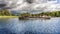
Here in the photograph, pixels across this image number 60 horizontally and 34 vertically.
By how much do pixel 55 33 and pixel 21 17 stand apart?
64 cm

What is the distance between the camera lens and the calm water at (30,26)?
239cm

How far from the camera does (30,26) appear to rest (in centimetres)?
242

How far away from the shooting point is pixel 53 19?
2420 millimetres

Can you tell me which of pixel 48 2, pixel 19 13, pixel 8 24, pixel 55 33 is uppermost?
pixel 48 2

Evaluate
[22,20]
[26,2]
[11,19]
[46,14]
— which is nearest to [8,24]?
[11,19]

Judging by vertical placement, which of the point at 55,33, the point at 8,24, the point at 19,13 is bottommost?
the point at 55,33

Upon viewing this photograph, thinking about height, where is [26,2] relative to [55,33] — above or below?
above

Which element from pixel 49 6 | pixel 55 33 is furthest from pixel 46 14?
pixel 55 33

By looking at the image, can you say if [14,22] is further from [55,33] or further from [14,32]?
[55,33]

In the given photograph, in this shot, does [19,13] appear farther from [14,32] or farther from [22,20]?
[14,32]

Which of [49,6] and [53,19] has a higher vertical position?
[49,6]

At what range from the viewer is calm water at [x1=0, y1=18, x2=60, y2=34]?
7.83 feet

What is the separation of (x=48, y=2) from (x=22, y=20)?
1.79ft

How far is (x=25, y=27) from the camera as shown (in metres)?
2.42
